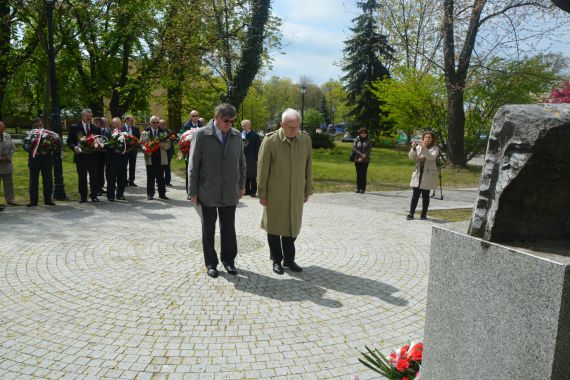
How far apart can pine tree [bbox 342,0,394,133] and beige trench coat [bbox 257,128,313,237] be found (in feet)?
129

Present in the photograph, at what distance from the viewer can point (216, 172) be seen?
5191 mm

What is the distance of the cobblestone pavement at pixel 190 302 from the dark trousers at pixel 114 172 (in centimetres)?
266

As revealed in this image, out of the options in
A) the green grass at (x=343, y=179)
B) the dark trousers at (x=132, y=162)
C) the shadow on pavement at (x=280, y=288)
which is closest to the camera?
the shadow on pavement at (x=280, y=288)

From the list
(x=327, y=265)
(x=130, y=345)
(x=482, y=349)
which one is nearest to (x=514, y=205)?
(x=482, y=349)

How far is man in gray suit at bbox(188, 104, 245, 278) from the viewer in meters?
5.14

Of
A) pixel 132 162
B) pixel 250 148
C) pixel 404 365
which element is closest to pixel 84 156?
pixel 132 162

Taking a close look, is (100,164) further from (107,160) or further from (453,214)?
(453,214)

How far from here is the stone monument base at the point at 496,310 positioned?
2.04 meters

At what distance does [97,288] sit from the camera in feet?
16.3

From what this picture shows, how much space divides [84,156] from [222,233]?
6.48m

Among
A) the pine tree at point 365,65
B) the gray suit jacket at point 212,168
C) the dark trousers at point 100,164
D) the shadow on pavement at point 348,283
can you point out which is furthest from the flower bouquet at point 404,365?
the pine tree at point 365,65

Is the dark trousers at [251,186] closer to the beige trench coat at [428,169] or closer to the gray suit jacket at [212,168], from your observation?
the beige trench coat at [428,169]

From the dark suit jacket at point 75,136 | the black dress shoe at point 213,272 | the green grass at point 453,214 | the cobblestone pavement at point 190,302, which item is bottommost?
the cobblestone pavement at point 190,302

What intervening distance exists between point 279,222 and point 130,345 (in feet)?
7.70
